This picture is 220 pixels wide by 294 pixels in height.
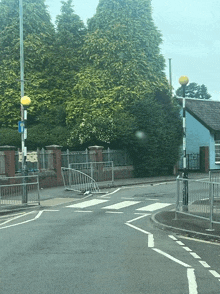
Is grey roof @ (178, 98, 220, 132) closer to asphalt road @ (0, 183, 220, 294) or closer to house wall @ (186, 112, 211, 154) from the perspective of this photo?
house wall @ (186, 112, 211, 154)

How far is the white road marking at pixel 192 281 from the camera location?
6.80 meters

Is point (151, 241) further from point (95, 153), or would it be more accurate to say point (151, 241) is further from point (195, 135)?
point (195, 135)

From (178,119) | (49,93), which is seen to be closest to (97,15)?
(49,93)

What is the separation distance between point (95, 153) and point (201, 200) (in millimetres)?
17342

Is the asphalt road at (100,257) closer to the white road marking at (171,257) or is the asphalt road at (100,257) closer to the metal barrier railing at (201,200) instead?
the white road marking at (171,257)

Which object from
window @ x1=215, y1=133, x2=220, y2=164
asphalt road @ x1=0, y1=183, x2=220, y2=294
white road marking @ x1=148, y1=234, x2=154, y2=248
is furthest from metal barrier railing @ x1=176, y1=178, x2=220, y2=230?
window @ x1=215, y1=133, x2=220, y2=164

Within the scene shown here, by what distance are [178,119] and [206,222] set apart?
23001 millimetres

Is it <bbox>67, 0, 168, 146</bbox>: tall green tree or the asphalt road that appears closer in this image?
the asphalt road

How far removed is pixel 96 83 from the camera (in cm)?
3694

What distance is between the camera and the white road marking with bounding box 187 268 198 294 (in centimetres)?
680

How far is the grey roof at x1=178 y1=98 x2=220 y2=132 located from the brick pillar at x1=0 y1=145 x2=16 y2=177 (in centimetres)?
2084

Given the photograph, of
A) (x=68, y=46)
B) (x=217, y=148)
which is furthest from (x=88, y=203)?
(x=68, y=46)

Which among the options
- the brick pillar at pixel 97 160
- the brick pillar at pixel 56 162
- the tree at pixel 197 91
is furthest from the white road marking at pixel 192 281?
the tree at pixel 197 91

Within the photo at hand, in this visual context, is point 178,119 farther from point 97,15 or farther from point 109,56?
point 97,15
